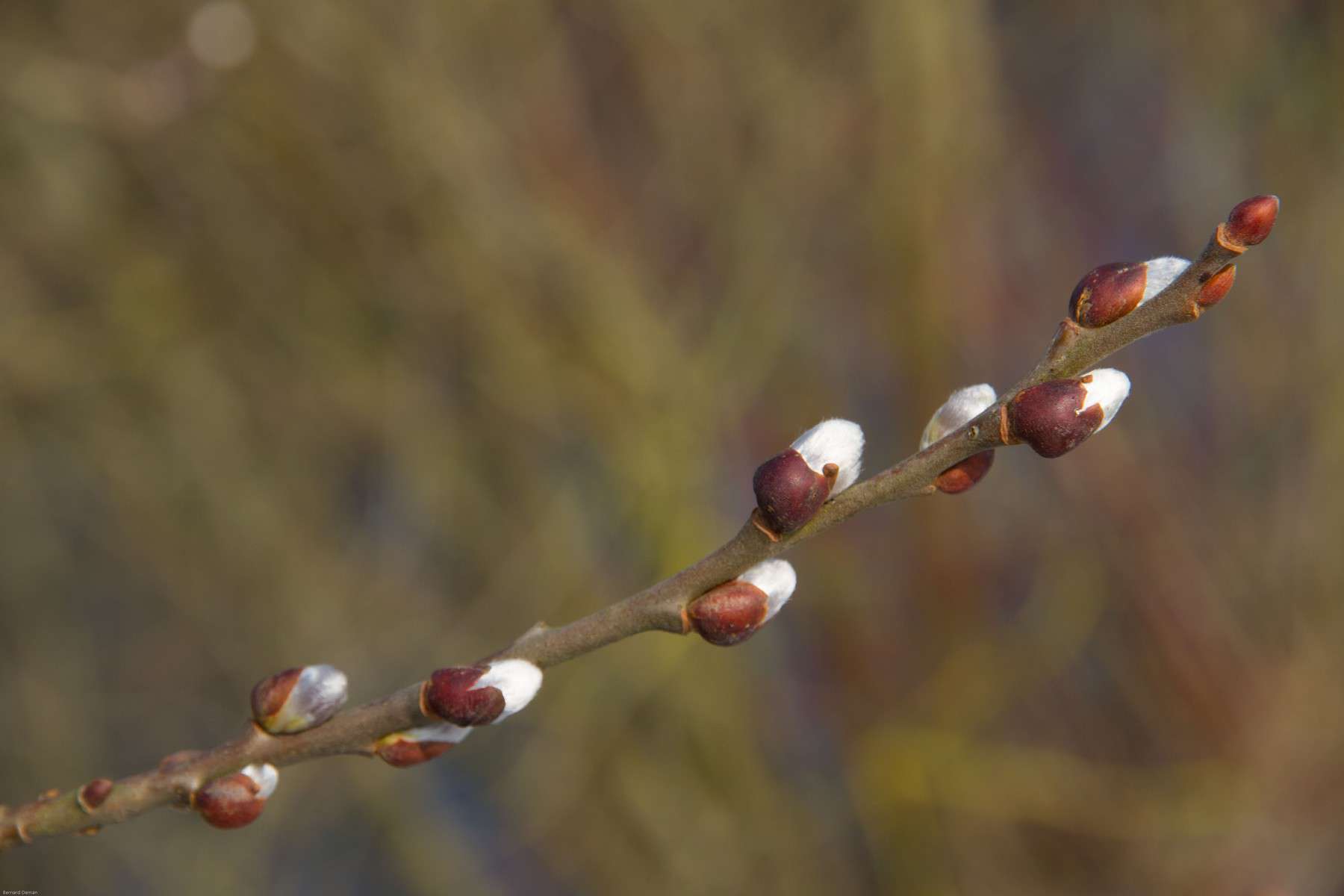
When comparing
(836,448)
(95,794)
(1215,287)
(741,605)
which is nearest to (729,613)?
(741,605)

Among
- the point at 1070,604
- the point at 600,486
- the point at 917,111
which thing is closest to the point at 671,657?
the point at 600,486

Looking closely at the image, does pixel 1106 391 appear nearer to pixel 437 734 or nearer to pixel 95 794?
pixel 437 734

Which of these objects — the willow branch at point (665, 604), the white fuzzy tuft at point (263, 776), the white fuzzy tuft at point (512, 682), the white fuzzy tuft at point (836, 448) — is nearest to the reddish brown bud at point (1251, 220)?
the willow branch at point (665, 604)

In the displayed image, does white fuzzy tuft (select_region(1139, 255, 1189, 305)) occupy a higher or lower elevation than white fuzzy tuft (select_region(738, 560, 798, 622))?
higher

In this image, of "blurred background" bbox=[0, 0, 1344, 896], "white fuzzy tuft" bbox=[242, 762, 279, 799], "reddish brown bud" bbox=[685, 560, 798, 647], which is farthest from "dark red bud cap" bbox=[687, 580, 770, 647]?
"blurred background" bbox=[0, 0, 1344, 896]

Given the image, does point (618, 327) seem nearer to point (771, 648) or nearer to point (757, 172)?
point (757, 172)

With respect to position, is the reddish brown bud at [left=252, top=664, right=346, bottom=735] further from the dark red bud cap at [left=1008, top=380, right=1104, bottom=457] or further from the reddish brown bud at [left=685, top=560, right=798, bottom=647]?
the dark red bud cap at [left=1008, top=380, right=1104, bottom=457]
